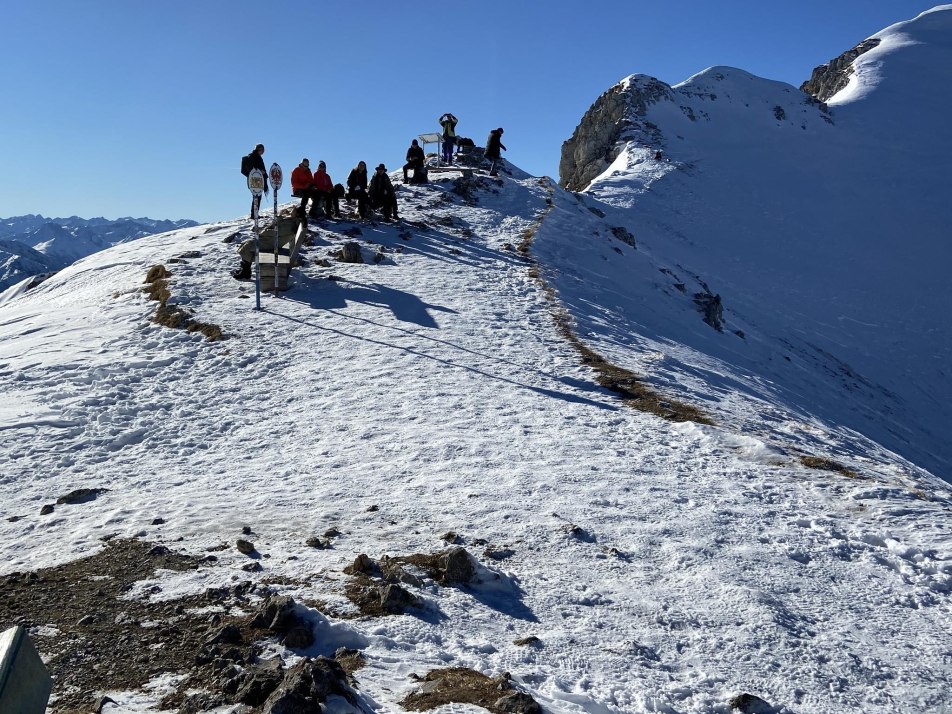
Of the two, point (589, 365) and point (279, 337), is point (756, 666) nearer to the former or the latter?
point (589, 365)

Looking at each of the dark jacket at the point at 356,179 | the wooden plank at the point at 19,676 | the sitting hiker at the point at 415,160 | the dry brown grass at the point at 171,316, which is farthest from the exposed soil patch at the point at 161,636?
the sitting hiker at the point at 415,160

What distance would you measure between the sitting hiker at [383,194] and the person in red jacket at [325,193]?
1.42 meters

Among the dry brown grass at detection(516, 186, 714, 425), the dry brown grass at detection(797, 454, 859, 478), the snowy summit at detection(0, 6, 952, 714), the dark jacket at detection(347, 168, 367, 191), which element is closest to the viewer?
the snowy summit at detection(0, 6, 952, 714)

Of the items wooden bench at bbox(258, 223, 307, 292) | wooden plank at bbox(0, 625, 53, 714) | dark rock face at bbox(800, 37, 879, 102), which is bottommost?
wooden plank at bbox(0, 625, 53, 714)

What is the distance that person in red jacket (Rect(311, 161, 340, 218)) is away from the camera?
23766 millimetres

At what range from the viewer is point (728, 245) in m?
39.9

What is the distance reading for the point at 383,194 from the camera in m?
25.3

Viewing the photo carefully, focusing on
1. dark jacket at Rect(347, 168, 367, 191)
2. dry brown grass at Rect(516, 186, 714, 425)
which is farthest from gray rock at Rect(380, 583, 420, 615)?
dark jacket at Rect(347, 168, 367, 191)

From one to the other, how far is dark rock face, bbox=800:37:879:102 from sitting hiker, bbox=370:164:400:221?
6371cm

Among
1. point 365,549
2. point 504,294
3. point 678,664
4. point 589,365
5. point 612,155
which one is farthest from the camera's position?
point 612,155

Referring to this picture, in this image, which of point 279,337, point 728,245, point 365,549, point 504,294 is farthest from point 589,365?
point 728,245

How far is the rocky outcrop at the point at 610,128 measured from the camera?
5550 cm

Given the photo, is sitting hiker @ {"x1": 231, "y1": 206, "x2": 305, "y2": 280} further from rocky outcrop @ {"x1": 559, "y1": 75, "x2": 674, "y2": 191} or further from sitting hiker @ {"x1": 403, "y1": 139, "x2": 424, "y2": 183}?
rocky outcrop @ {"x1": 559, "y1": 75, "x2": 674, "y2": 191}

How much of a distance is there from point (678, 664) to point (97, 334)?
47.7 ft
